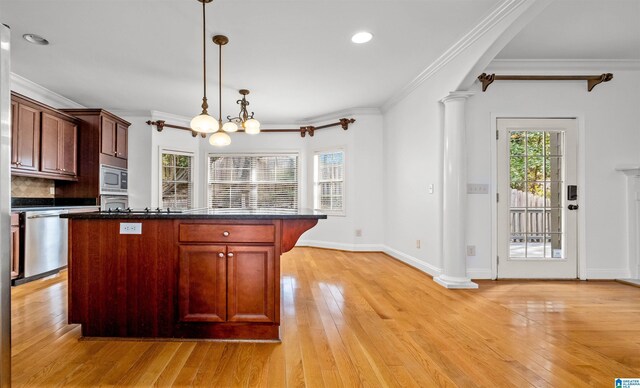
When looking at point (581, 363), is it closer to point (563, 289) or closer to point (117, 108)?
point (563, 289)

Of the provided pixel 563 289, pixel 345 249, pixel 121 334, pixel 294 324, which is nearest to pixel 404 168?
pixel 345 249

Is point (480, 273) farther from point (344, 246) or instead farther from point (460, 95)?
point (344, 246)

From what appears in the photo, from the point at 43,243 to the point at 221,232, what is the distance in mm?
3089

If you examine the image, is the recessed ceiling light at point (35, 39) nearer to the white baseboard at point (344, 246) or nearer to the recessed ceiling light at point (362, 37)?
the recessed ceiling light at point (362, 37)

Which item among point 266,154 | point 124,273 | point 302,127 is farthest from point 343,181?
point 124,273

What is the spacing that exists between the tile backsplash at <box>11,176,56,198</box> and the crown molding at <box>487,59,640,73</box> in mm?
6129

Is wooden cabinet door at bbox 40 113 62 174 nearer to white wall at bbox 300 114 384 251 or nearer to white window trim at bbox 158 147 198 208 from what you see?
white window trim at bbox 158 147 198 208

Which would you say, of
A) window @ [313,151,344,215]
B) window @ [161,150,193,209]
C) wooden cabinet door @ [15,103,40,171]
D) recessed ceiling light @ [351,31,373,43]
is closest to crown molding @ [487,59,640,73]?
recessed ceiling light @ [351,31,373,43]

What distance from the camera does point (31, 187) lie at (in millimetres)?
4223

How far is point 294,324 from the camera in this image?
92.5 inches

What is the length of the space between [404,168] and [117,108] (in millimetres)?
5036

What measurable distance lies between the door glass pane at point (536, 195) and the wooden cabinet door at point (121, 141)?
5.78 m

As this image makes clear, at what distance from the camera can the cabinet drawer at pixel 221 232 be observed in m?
2.08

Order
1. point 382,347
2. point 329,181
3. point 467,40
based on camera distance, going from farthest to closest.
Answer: point 329,181 < point 467,40 < point 382,347
